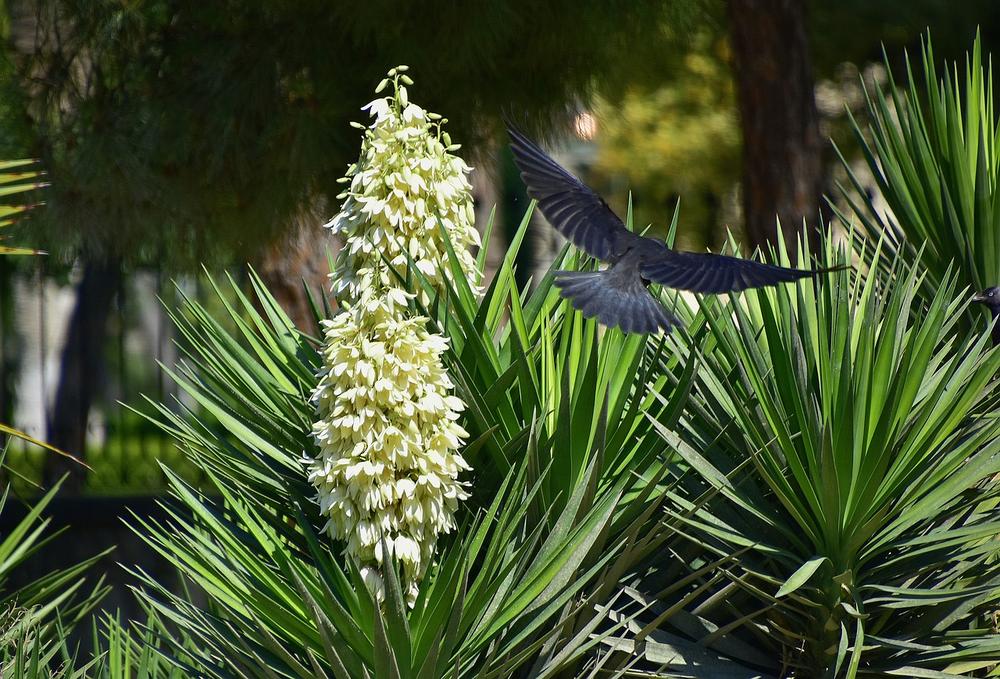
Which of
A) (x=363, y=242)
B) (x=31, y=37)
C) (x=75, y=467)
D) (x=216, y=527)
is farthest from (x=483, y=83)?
(x=75, y=467)

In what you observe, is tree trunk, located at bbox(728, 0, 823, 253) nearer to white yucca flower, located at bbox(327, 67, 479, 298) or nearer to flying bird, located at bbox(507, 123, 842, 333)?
flying bird, located at bbox(507, 123, 842, 333)

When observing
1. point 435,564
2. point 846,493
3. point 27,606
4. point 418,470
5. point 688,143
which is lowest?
point 27,606

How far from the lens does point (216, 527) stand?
2.27 m

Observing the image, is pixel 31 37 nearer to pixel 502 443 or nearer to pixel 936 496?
pixel 502 443

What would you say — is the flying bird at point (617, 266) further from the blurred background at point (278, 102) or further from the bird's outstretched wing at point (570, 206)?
the blurred background at point (278, 102)

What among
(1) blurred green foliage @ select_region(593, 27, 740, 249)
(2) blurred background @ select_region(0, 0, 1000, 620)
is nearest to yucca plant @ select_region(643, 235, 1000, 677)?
(2) blurred background @ select_region(0, 0, 1000, 620)

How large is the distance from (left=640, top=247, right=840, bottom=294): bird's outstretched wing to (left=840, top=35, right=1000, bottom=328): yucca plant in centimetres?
82

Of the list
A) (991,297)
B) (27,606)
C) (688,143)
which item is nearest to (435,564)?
(27,606)

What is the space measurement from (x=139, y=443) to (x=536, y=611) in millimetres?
4096

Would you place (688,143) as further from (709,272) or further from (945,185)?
(709,272)

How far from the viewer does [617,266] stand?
2.41 m

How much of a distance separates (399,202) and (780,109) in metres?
2.87

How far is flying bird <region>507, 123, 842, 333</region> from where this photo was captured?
2135 millimetres

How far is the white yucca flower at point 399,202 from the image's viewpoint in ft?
7.26
